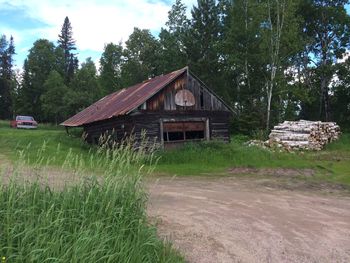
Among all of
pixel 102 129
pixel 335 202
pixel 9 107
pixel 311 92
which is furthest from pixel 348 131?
pixel 9 107

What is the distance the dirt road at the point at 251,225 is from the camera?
6691 mm

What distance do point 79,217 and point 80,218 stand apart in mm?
30

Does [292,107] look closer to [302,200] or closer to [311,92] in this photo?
[311,92]

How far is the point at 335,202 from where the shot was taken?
11.0 meters

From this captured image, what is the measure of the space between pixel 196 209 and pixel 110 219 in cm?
325

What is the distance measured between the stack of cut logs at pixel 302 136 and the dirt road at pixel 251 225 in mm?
13629

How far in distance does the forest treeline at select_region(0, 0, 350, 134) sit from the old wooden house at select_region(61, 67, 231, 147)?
8756 mm

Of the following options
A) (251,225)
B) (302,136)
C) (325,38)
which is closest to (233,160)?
(302,136)

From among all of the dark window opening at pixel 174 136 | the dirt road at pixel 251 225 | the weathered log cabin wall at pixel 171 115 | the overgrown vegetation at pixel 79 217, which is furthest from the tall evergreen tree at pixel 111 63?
the overgrown vegetation at pixel 79 217

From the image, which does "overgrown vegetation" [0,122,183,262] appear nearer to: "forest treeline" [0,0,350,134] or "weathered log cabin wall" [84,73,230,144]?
"weathered log cabin wall" [84,73,230,144]

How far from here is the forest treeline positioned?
33.6 m

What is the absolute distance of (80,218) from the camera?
18.2ft

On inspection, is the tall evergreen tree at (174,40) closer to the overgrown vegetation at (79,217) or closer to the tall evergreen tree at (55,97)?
the tall evergreen tree at (55,97)

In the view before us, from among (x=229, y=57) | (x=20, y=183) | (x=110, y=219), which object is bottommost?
(x=110, y=219)
